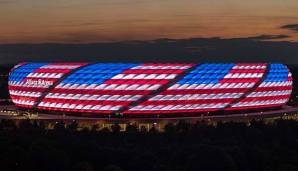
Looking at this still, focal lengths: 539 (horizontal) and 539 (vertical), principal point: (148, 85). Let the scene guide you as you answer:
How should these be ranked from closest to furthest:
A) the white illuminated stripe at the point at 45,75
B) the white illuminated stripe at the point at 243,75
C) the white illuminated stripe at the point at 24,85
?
1. the white illuminated stripe at the point at 243,75
2. the white illuminated stripe at the point at 45,75
3. the white illuminated stripe at the point at 24,85

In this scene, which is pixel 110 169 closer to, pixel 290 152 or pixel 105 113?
pixel 290 152

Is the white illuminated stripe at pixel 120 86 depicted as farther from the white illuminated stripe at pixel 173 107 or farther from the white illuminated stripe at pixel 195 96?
the white illuminated stripe at pixel 173 107

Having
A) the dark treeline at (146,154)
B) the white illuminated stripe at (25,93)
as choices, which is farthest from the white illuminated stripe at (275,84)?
the white illuminated stripe at (25,93)

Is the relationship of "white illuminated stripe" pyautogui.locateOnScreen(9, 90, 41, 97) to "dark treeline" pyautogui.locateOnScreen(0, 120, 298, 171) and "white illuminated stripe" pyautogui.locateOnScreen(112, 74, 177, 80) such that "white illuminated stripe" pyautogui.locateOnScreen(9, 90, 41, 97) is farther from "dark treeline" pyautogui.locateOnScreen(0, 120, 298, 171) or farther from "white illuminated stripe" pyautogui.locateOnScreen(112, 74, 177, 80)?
Result: "dark treeline" pyautogui.locateOnScreen(0, 120, 298, 171)

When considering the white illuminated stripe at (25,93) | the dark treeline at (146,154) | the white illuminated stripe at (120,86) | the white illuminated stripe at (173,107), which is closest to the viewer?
the dark treeline at (146,154)

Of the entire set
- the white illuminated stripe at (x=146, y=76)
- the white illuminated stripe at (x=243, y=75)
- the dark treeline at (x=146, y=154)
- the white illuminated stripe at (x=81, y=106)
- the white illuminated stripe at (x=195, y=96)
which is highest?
the white illuminated stripe at (x=243, y=75)

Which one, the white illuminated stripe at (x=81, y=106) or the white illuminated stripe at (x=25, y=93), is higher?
the white illuminated stripe at (x=25, y=93)

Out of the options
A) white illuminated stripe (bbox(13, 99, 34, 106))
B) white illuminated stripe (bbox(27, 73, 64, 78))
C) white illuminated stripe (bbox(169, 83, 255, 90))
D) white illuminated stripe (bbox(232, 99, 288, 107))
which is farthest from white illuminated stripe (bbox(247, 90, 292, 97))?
white illuminated stripe (bbox(13, 99, 34, 106))

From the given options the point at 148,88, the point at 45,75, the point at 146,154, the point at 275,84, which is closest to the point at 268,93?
the point at 275,84

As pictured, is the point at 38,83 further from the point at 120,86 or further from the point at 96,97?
the point at 120,86

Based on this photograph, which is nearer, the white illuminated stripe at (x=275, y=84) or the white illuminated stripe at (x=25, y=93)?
the white illuminated stripe at (x=25, y=93)
